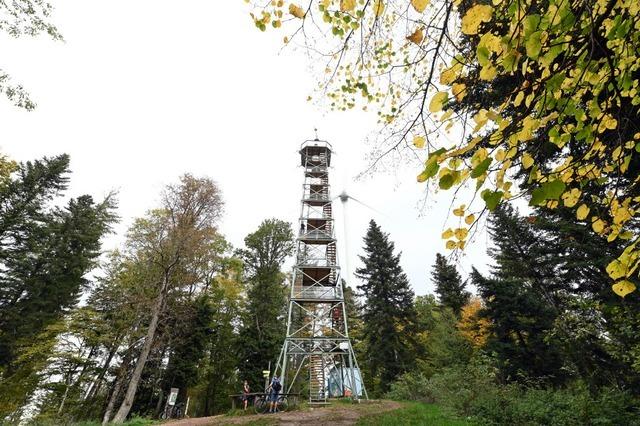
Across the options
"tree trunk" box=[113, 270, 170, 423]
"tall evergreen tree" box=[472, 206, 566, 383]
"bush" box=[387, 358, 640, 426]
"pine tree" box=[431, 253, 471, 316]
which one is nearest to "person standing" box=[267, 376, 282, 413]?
"tree trunk" box=[113, 270, 170, 423]

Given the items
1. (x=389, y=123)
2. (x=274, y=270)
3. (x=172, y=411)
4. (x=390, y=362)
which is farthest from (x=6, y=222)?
(x=390, y=362)

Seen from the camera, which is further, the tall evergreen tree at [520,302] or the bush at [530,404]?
the tall evergreen tree at [520,302]

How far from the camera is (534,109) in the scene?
5.17ft

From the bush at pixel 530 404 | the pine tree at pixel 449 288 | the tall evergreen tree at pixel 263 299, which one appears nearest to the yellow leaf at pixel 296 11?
the bush at pixel 530 404

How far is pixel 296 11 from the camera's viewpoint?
1.88 meters

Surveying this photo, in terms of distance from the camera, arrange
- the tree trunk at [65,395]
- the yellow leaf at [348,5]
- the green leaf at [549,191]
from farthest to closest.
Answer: the tree trunk at [65,395] → the yellow leaf at [348,5] → the green leaf at [549,191]

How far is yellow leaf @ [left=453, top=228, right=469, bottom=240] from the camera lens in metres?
1.47

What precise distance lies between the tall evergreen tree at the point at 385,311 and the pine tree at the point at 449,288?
10.3ft

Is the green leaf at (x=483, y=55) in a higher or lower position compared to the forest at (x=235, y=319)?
lower

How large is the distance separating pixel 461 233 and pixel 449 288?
28.6 metres

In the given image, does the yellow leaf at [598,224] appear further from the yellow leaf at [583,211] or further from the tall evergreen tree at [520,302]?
the tall evergreen tree at [520,302]

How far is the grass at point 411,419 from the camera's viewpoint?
25.1ft

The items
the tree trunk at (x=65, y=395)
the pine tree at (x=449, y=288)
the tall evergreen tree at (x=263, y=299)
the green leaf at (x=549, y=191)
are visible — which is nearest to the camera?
the green leaf at (x=549, y=191)

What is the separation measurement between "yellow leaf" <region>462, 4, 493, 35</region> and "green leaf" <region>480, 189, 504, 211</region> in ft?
2.11
